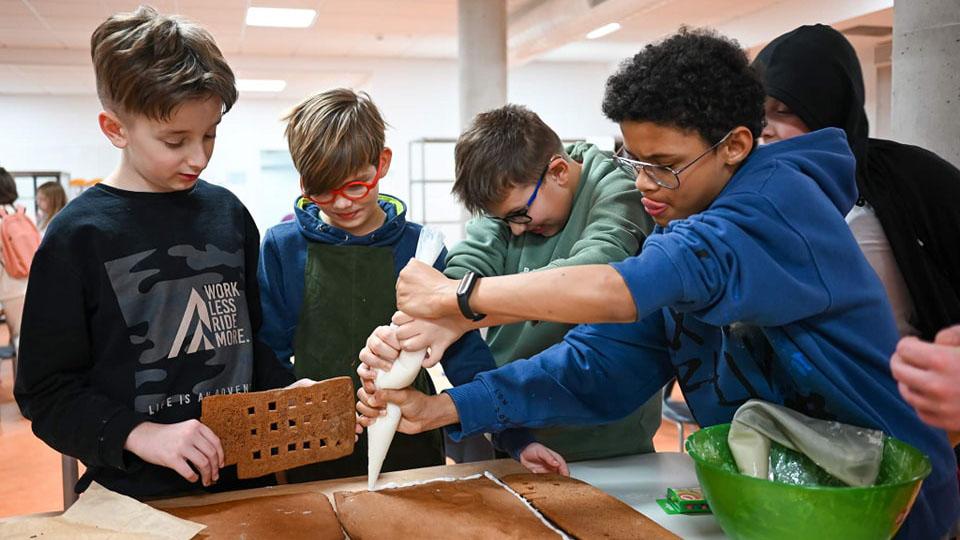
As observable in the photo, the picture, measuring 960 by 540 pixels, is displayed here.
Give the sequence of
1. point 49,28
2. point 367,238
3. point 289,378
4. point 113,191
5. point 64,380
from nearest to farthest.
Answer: point 64,380 → point 113,191 → point 289,378 → point 367,238 → point 49,28

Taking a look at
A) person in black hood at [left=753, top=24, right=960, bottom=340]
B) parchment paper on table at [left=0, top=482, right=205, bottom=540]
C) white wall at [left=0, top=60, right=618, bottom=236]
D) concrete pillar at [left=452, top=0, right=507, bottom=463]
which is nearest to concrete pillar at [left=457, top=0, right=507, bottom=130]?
concrete pillar at [left=452, top=0, right=507, bottom=463]

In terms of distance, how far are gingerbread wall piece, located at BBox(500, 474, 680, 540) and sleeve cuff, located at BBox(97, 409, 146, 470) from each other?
23.9 inches

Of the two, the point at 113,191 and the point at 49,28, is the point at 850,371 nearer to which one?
the point at 113,191

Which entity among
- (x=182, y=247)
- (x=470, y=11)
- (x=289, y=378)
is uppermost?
(x=470, y=11)

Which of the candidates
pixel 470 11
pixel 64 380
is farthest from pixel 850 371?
pixel 470 11

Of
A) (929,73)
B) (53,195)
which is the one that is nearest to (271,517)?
(929,73)

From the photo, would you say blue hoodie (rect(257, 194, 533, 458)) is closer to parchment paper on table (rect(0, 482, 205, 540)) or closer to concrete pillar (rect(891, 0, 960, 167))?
parchment paper on table (rect(0, 482, 205, 540))

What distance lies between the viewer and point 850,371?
114 centimetres

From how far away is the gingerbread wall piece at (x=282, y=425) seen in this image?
1.27 meters

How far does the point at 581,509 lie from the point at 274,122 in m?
10.9

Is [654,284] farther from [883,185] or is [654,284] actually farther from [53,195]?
[53,195]

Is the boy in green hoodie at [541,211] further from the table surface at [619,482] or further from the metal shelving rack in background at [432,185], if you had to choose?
the metal shelving rack in background at [432,185]

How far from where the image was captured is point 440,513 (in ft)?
3.95

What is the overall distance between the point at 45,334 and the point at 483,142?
94 cm
